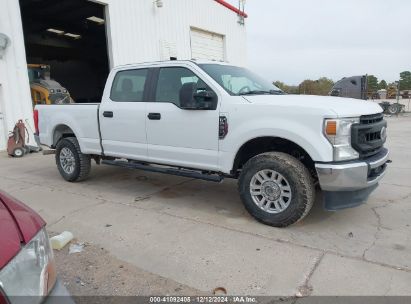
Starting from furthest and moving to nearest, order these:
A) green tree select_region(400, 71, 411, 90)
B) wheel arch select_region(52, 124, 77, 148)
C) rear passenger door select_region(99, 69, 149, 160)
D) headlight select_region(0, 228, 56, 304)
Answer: green tree select_region(400, 71, 411, 90), wheel arch select_region(52, 124, 77, 148), rear passenger door select_region(99, 69, 149, 160), headlight select_region(0, 228, 56, 304)

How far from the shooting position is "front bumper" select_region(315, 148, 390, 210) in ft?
12.0

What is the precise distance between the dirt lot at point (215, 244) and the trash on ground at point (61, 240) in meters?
0.11

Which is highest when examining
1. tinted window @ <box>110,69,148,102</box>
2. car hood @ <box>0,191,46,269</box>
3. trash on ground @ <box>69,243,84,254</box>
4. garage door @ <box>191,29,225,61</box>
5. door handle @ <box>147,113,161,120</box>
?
garage door @ <box>191,29,225,61</box>

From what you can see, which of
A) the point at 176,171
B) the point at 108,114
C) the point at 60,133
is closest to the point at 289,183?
the point at 176,171

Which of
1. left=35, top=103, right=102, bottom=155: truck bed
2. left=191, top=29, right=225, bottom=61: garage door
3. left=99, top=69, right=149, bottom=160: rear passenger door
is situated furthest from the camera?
left=191, top=29, right=225, bottom=61: garage door

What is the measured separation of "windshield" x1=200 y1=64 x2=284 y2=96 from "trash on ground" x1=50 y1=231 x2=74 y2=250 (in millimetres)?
2479

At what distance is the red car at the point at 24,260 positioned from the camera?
1.52m

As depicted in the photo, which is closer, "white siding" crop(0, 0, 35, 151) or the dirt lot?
the dirt lot

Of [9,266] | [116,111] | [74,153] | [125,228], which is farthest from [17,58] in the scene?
[9,266]

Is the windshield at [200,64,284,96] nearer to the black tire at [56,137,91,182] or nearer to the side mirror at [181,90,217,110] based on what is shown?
the side mirror at [181,90,217,110]

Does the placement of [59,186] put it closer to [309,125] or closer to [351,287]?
[309,125]

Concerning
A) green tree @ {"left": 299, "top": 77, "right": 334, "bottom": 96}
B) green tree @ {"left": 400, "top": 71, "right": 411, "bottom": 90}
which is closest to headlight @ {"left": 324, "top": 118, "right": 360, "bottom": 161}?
green tree @ {"left": 299, "top": 77, "right": 334, "bottom": 96}

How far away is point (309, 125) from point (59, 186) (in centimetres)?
449

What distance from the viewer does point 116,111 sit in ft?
18.1
